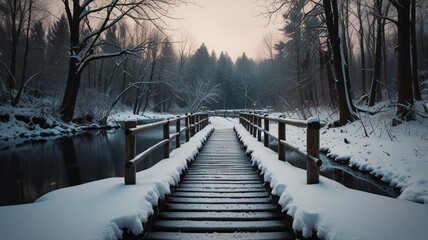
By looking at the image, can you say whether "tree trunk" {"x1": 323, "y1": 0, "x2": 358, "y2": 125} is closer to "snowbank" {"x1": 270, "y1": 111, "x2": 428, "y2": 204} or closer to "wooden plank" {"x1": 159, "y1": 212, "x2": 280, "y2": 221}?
"snowbank" {"x1": 270, "y1": 111, "x2": 428, "y2": 204}

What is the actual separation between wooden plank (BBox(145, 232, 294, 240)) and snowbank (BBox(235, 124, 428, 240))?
332mm

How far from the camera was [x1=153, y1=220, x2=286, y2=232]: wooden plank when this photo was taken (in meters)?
3.71

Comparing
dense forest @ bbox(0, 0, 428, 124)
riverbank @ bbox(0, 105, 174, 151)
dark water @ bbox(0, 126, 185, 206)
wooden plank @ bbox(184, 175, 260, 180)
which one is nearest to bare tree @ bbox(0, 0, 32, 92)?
dense forest @ bbox(0, 0, 428, 124)

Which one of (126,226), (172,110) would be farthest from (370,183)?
(172,110)

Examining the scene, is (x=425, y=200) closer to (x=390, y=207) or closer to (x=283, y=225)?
(x=390, y=207)

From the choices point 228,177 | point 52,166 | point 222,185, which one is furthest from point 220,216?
point 52,166

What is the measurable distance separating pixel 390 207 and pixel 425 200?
→ 2.49 m

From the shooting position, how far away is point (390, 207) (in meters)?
3.35

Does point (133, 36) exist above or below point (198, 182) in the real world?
above

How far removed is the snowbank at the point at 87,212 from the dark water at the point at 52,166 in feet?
12.1

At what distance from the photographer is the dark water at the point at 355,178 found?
6991 mm

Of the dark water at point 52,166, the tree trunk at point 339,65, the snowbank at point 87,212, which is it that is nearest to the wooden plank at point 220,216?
the snowbank at point 87,212

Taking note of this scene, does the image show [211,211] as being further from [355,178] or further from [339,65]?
[339,65]

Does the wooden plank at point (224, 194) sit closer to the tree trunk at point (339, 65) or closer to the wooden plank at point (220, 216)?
the wooden plank at point (220, 216)
